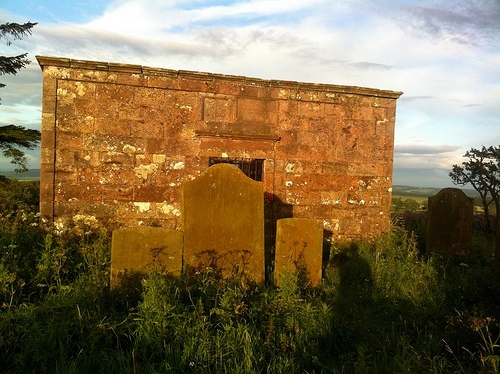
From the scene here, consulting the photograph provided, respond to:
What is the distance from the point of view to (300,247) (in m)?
5.02

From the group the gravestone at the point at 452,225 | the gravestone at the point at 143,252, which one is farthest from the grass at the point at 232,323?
the gravestone at the point at 452,225

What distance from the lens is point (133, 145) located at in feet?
21.8

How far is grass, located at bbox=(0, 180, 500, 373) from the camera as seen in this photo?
284 cm

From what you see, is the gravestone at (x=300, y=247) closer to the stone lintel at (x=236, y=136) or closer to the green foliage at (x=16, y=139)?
the stone lintel at (x=236, y=136)

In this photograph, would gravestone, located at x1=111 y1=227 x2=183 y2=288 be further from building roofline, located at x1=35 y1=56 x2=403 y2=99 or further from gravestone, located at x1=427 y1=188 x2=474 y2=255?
gravestone, located at x1=427 y1=188 x2=474 y2=255

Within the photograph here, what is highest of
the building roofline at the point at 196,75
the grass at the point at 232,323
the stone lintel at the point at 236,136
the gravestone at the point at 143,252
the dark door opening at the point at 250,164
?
the building roofline at the point at 196,75

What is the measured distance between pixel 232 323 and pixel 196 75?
203 inches

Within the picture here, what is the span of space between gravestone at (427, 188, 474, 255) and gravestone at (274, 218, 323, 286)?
321cm

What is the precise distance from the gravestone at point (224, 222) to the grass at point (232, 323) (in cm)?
28

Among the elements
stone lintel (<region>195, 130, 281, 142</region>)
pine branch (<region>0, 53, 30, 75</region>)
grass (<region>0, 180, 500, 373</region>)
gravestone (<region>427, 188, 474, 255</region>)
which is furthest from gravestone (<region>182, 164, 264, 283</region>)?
pine branch (<region>0, 53, 30, 75</region>)

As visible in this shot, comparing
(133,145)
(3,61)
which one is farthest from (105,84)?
(3,61)

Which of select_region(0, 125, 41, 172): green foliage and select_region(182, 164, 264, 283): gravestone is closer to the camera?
select_region(182, 164, 264, 283): gravestone

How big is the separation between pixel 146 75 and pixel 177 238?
3.85 metres

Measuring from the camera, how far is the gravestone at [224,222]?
4684mm
